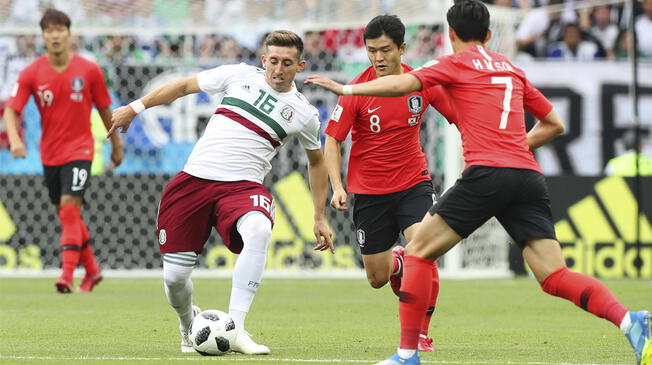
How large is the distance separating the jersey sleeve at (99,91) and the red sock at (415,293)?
A: 21.0 ft

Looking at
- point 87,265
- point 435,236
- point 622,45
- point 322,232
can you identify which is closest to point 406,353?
point 435,236

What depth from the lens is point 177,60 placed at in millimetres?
15734

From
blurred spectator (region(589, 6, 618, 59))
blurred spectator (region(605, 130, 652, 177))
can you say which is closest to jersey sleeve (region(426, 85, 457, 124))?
blurred spectator (region(605, 130, 652, 177))

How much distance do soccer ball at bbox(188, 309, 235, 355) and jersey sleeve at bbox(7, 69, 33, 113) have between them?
5.79 meters

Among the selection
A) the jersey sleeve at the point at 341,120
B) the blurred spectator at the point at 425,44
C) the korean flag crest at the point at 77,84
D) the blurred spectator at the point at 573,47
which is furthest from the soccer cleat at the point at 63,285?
the blurred spectator at the point at 573,47

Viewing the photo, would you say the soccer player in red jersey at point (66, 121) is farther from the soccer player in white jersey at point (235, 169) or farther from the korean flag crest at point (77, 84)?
the soccer player in white jersey at point (235, 169)

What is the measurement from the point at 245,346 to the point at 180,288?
0.63m

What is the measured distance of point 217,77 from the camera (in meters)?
7.27

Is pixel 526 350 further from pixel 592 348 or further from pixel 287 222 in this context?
pixel 287 222

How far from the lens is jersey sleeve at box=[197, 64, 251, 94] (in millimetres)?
7211

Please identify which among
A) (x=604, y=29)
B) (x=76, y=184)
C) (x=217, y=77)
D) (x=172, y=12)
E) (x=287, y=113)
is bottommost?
(x=76, y=184)

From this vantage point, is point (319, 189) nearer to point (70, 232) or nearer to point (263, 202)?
point (263, 202)

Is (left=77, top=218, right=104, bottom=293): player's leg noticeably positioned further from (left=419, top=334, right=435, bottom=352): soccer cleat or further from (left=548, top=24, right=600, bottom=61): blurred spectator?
(left=548, top=24, right=600, bottom=61): blurred spectator

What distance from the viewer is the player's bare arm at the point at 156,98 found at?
6.78m
